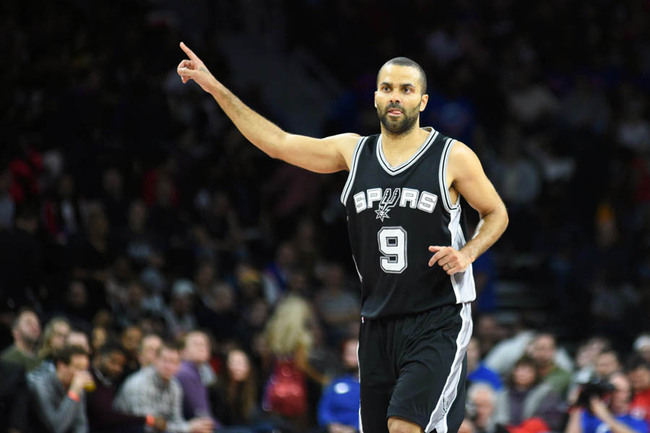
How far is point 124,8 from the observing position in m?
14.8

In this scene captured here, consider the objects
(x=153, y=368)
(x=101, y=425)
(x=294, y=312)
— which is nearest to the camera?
(x=101, y=425)

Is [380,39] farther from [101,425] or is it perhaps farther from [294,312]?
[101,425]

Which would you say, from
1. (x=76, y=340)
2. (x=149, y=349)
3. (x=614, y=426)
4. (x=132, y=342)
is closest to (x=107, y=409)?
(x=76, y=340)

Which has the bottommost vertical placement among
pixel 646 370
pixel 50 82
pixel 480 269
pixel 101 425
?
pixel 101 425

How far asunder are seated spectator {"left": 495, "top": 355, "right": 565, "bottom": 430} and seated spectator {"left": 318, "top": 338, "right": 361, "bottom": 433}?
1.29 metres

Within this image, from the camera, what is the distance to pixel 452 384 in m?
5.02

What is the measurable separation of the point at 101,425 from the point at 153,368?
0.73 metres

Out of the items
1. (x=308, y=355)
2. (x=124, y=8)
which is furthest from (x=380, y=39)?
(x=308, y=355)

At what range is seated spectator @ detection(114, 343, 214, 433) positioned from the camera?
8984mm

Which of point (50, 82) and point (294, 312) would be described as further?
point (50, 82)

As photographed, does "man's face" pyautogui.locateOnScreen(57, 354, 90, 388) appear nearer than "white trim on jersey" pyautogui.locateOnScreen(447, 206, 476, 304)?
No

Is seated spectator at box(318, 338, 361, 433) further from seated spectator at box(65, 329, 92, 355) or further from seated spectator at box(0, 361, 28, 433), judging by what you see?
seated spectator at box(0, 361, 28, 433)

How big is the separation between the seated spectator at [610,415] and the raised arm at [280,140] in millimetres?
4404

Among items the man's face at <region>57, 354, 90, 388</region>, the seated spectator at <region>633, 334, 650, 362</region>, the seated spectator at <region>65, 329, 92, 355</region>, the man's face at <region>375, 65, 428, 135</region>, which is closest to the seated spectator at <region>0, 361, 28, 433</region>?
the man's face at <region>57, 354, 90, 388</region>
